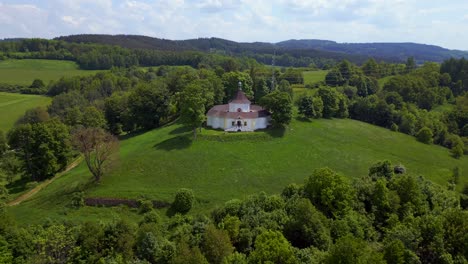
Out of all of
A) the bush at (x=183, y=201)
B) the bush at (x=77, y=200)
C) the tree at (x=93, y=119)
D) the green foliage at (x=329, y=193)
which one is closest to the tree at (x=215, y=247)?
the green foliage at (x=329, y=193)

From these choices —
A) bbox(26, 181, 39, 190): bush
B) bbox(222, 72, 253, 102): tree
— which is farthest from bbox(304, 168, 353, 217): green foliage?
bbox(222, 72, 253, 102): tree

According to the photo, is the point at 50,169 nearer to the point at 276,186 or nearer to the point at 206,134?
the point at 206,134

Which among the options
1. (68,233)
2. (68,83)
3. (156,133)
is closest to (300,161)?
(156,133)

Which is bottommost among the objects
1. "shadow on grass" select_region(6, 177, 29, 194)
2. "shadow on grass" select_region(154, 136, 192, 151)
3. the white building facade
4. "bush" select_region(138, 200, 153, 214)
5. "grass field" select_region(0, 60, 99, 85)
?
"shadow on grass" select_region(6, 177, 29, 194)

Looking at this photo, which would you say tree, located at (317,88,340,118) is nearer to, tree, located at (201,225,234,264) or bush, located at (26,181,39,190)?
tree, located at (201,225,234,264)

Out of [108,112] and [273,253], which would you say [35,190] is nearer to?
[108,112]

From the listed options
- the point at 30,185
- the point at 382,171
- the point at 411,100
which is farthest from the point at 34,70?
the point at 382,171

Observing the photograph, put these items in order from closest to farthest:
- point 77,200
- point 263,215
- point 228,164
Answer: point 263,215 < point 77,200 < point 228,164
